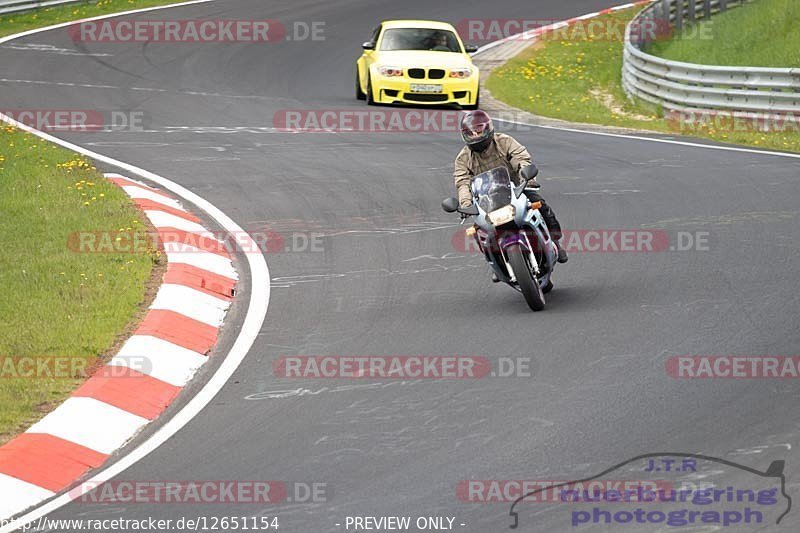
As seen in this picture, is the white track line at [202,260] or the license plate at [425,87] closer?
the white track line at [202,260]

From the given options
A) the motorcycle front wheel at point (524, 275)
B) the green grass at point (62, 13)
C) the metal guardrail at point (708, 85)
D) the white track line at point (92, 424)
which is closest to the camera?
the white track line at point (92, 424)

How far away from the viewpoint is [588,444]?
7453 millimetres

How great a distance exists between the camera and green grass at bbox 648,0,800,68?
28156mm

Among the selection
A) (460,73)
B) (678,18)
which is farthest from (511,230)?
(678,18)

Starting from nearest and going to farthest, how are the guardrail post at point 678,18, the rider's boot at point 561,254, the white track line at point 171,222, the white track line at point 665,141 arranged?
1. the rider's boot at point 561,254
2. the white track line at point 171,222
3. the white track line at point 665,141
4. the guardrail post at point 678,18

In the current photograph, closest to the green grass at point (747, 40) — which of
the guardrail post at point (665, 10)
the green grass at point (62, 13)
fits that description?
the guardrail post at point (665, 10)

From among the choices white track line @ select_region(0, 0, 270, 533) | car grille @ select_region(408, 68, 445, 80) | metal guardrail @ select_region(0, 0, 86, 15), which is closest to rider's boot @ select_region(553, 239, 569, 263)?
white track line @ select_region(0, 0, 270, 533)

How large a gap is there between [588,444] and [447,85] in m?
17.3

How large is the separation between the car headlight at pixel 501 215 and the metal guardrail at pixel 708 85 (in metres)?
12.6

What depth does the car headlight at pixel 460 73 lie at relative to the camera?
24.3 meters

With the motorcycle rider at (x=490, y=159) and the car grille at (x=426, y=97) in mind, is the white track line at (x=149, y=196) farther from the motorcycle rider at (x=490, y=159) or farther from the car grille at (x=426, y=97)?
the car grille at (x=426, y=97)

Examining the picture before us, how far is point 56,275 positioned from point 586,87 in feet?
62.9

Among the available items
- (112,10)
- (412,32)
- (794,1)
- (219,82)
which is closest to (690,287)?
(412,32)

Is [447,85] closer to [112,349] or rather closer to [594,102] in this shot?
[594,102]
